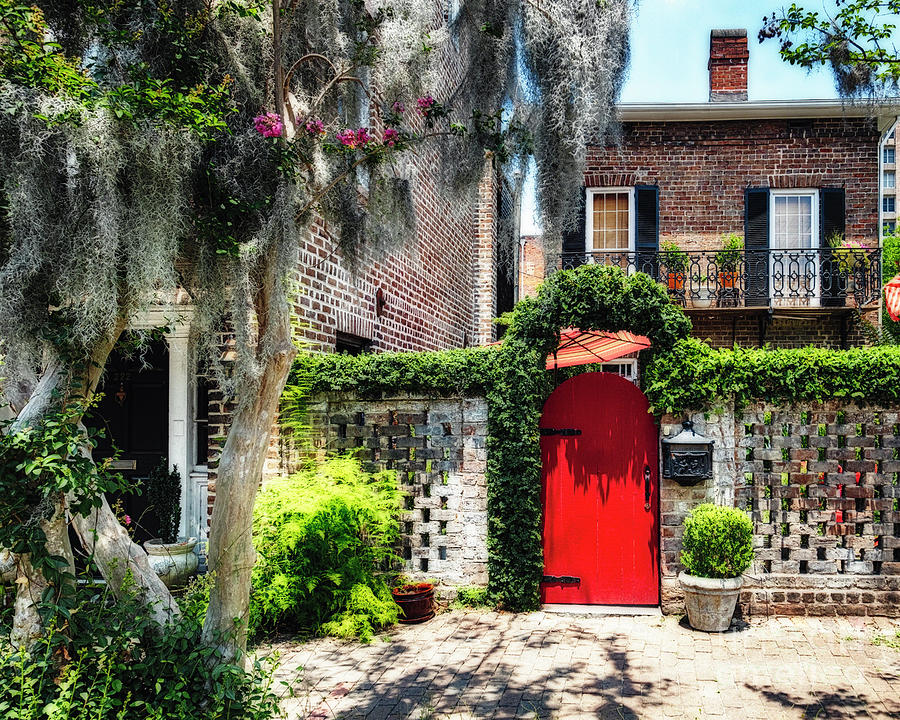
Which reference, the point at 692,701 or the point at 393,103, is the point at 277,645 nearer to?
the point at 692,701

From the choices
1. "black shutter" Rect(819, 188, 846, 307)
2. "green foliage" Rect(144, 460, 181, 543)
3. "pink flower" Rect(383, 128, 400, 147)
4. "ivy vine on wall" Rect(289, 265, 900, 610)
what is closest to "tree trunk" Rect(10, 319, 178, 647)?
"pink flower" Rect(383, 128, 400, 147)

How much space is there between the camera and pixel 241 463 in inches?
142

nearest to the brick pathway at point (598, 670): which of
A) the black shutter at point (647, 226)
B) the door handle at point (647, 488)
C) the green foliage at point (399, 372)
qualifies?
the door handle at point (647, 488)

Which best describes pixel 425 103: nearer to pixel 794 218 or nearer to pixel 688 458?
pixel 688 458

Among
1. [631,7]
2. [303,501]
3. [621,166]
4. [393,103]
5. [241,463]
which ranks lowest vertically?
[303,501]

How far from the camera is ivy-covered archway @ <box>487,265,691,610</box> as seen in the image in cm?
621

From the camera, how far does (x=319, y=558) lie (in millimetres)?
5660

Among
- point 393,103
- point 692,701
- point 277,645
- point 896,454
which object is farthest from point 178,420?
point 896,454

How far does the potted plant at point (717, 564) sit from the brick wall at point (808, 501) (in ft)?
1.38

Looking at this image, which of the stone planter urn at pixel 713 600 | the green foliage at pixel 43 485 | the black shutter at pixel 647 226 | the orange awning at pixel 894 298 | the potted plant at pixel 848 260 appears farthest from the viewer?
the black shutter at pixel 647 226

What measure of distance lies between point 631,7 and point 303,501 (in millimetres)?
Result: 4143

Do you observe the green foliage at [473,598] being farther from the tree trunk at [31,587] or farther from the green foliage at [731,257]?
the green foliage at [731,257]

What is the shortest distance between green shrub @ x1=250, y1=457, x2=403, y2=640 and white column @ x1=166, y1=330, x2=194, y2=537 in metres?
0.86

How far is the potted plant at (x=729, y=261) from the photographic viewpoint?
12.6m
